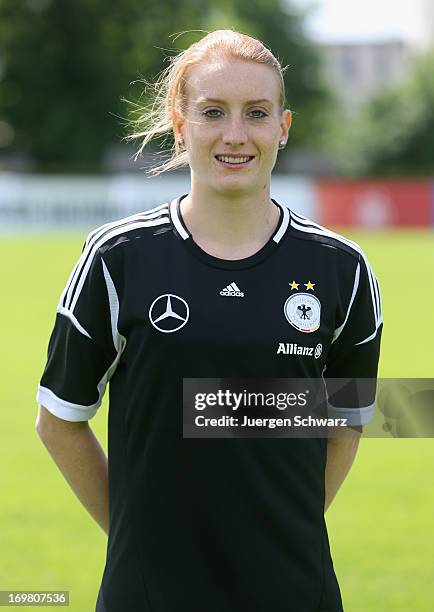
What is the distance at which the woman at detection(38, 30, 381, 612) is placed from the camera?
2.43 metres

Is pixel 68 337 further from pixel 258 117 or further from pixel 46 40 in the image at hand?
pixel 46 40

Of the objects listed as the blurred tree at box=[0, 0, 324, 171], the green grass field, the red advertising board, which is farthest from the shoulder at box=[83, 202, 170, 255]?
the blurred tree at box=[0, 0, 324, 171]

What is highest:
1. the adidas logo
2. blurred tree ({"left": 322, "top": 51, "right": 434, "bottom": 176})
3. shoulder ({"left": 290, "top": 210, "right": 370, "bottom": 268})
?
blurred tree ({"left": 322, "top": 51, "right": 434, "bottom": 176})

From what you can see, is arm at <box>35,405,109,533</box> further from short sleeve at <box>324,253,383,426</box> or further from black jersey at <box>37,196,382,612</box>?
short sleeve at <box>324,253,383,426</box>

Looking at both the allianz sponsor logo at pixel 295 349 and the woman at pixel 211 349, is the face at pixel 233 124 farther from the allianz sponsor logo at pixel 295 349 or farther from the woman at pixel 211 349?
the allianz sponsor logo at pixel 295 349

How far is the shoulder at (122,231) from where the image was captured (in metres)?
2.50

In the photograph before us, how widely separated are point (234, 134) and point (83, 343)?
599mm

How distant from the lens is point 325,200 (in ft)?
103

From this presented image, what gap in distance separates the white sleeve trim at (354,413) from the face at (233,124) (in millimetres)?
636

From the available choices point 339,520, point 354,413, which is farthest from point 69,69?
point 354,413

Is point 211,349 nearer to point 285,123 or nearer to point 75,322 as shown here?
point 75,322

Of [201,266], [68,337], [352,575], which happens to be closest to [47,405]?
[68,337]

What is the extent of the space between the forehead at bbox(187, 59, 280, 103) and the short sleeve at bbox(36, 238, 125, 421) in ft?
1.52

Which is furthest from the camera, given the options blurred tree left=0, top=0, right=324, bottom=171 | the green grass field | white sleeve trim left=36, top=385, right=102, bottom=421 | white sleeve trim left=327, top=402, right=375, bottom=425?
blurred tree left=0, top=0, right=324, bottom=171
